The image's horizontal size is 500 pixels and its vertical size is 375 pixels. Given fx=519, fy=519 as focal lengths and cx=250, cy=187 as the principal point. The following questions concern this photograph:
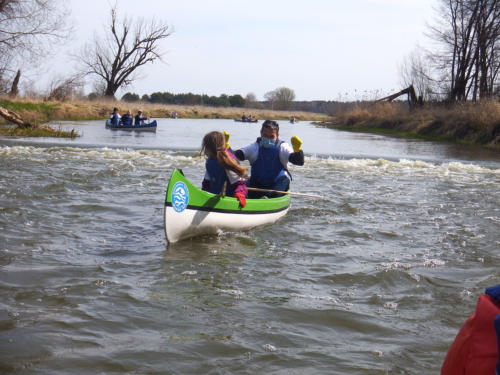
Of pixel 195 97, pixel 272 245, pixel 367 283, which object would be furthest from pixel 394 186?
pixel 195 97

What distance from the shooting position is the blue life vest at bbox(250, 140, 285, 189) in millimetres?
7395

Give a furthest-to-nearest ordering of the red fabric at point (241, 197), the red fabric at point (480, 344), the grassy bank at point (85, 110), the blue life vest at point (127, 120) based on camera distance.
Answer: the grassy bank at point (85, 110)
the blue life vest at point (127, 120)
the red fabric at point (241, 197)
the red fabric at point (480, 344)

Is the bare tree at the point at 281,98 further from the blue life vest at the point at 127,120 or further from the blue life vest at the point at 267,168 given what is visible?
the blue life vest at the point at 267,168

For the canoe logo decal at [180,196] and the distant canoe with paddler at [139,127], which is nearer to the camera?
the canoe logo decal at [180,196]

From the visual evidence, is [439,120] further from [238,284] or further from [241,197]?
[238,284]

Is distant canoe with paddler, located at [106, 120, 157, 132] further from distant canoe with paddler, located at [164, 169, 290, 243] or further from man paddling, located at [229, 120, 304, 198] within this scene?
distant canoe with paddler, located at [164, 169, 290, 243]

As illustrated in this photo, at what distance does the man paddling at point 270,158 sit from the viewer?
7.25m

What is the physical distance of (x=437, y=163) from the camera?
1488cm

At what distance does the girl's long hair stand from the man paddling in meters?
1.08

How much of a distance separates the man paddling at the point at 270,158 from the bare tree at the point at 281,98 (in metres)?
86.2

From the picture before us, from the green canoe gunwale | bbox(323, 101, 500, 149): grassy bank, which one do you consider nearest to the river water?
the green canoe gunwale

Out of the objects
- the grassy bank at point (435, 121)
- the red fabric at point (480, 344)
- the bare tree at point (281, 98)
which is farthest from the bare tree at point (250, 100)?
the red fabric at point (480, 344)

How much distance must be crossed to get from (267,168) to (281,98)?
292 feet

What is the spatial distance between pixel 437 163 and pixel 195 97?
76681 mm
